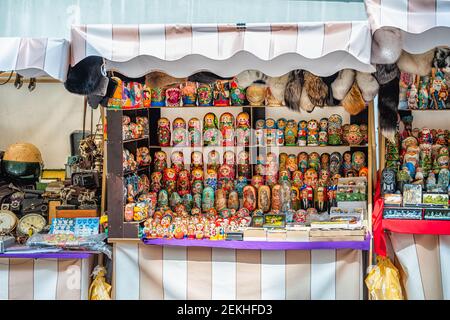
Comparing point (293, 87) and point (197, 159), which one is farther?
point (197, 159)

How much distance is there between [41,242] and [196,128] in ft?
5.45

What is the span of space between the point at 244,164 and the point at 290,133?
483mm

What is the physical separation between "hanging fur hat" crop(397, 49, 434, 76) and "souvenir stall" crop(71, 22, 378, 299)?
30 cm

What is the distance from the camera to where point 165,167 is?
18.5 feet

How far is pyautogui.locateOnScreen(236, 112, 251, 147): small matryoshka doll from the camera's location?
18.1ft

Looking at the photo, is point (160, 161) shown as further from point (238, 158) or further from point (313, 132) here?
point (313, 132)

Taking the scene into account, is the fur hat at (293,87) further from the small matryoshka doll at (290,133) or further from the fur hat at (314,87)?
the small matryoshka doll at (290,133)

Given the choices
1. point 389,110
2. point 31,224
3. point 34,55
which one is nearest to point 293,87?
point 389,110

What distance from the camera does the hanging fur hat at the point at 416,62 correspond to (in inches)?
171

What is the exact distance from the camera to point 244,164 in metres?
5.57

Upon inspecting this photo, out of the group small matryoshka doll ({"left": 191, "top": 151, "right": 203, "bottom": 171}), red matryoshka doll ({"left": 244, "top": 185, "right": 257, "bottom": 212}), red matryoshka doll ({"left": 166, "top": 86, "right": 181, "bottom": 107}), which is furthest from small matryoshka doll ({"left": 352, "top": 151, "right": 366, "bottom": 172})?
red matryoshka doll ({"left": 166, "top": 86, "right": 181, "bottom": 107})

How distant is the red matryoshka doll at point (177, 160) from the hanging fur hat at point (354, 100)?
1568mm

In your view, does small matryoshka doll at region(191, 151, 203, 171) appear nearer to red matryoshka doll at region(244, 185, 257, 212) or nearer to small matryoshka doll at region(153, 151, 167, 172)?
small matryoshka doll at region(153, 151, 167, 172)
